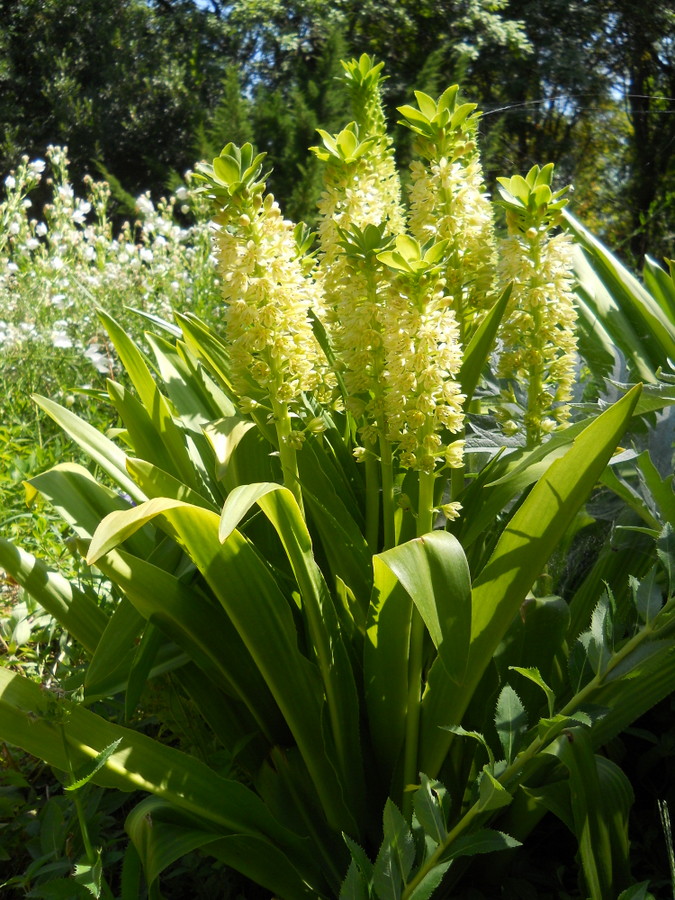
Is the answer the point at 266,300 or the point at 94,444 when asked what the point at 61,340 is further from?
the point at 266,300

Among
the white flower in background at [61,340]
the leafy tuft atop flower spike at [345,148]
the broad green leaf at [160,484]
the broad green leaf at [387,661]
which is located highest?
the leafy tuft atop flower spike at [345,148]

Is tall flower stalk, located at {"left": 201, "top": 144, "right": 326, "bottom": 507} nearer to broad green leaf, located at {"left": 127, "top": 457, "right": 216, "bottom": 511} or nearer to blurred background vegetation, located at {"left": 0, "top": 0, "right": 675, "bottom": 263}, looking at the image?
broad green leaf, located at {"left": 127, "top": 457, "right": 216, "bottom": 511}

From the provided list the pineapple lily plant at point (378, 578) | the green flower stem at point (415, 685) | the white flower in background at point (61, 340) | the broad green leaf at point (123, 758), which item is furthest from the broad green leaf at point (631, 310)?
the white flower in background at point (61, 340)

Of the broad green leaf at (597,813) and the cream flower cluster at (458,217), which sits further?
the cream flower cluster at (458,217)

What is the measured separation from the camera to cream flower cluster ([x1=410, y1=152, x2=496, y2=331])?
1231 millimetres

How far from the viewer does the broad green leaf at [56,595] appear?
1.36m

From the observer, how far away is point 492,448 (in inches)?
51.8

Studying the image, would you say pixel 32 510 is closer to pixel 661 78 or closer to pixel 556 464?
pixel 556 464

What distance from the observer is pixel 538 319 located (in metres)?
1.24

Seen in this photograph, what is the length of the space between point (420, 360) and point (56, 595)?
0.80 meters

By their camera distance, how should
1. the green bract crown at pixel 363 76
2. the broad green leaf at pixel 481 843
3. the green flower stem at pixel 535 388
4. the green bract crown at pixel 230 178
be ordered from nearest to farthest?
the broad green leaf at pixel 481 843
the green bract crown at pixel 230 178
the green flower stem at pixel 535 388
the green bract crown at pixel 363 76

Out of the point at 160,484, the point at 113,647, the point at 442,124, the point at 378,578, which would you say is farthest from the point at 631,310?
the point at 113,647

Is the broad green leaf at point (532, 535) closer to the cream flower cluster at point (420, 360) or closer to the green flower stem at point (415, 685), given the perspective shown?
the green flower stem at point (415, 685)

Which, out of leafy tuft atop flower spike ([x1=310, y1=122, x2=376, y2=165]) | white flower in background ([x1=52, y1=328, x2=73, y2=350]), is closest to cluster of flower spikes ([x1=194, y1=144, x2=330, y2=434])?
leafy tuft atop flower spike ([x1=310, y1=122, x2=376, y2=165])
